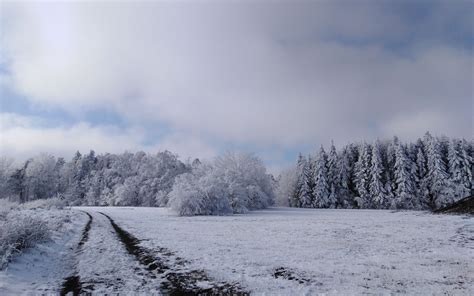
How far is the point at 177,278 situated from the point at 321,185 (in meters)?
56.5

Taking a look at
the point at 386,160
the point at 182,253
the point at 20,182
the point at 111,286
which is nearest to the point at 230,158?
the point at 386,160

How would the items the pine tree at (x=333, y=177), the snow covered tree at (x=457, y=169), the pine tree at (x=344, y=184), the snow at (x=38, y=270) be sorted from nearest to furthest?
the snow at (x=38, y=270) < the snow covered tree at (x=457, y=169) < the pine tree at (x=333, y=177) < the pine tree at (x=344, y=184)

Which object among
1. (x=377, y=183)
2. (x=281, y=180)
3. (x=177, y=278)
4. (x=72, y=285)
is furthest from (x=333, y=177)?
(x=72, y=285)

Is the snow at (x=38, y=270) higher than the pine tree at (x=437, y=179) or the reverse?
the reverse

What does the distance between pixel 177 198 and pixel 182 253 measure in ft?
80.2

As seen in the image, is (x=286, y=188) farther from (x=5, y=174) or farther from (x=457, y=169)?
(x=5, y=174)

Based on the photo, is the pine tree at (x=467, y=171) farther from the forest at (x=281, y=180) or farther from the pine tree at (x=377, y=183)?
the pine tree at (x=377, y=183)

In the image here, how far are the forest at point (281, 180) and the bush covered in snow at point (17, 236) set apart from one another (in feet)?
76.0

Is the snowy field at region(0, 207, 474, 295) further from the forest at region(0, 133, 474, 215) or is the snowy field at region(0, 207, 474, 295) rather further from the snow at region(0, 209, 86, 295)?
the forest at region(0, 133, 474, 215)

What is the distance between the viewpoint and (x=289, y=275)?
883cm

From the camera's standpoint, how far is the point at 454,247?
12.6 meters

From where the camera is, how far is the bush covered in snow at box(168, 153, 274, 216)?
35.7 m

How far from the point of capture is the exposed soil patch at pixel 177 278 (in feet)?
24.6

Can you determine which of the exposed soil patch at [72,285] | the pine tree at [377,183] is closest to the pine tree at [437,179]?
the pine tree at [377,183]
